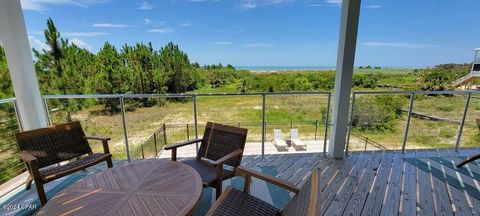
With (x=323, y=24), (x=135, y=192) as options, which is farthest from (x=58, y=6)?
(x=323, y=24)

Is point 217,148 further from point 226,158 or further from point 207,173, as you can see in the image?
point 226,158

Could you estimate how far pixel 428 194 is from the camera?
218 centimetres

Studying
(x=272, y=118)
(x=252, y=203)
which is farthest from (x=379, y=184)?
(x=272, y=118)

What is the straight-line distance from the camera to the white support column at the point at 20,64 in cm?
229

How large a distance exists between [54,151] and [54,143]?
8 cm

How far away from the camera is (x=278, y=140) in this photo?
946 centimetres

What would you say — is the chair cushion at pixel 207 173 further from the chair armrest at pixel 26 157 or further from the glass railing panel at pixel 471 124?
the glass railing panel at pixel 471 124

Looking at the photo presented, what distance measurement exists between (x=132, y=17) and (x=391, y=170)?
1675cm

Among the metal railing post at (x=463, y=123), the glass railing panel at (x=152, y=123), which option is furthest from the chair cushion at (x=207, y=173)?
the metal railing post at (x=463, y=123)

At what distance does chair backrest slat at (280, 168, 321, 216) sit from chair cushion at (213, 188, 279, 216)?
0.11m

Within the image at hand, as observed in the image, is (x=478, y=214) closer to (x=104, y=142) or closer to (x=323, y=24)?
(x=104, y=142)

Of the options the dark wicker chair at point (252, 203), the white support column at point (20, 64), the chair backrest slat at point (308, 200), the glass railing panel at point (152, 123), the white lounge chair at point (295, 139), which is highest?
the white support column at point (20, 64)

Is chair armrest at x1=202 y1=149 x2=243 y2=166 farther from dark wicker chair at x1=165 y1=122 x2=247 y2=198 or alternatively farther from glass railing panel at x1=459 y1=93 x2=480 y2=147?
glass railing panel at x1=459 y1=93 x2=480 y2=147

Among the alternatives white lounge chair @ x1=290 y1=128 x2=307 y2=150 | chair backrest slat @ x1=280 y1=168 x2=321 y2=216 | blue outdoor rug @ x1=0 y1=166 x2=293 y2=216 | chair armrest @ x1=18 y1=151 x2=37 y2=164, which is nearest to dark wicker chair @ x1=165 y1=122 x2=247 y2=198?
blue outdoor rug @ x1=0 y1=166 x2=293 y2=216
